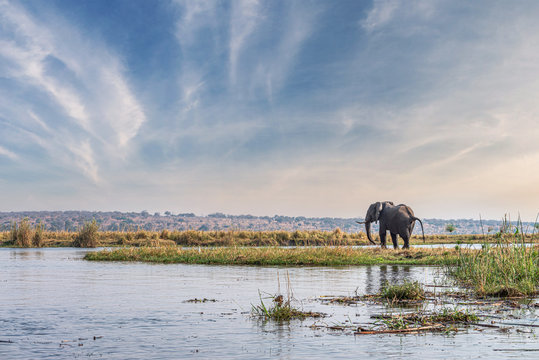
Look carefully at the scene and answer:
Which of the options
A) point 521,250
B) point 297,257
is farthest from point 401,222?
point 521,250

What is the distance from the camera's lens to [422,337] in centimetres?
873

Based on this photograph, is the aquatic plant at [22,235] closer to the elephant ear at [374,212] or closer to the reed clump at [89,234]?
the reed clump at [89,234]

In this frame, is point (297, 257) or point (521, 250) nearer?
point (521, 250)

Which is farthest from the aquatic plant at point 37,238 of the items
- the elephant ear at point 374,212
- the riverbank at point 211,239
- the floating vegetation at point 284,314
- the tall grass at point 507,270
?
the floating vegetation at point 284,314

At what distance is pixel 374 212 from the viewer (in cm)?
3725

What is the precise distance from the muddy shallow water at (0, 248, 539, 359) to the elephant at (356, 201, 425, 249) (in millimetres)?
17827

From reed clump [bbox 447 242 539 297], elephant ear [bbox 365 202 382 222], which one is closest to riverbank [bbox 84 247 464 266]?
elephant ear [bbox 365 202 382 222]

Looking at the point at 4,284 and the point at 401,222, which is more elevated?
the point at 401,222

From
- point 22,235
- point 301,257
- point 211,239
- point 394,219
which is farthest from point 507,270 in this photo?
point 22,235

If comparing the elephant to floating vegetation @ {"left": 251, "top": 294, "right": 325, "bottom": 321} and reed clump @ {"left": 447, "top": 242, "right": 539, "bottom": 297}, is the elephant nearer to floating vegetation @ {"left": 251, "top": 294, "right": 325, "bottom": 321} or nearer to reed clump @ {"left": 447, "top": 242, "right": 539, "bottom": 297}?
reed clump @ {"left": 447, "top": 242, "right": 539, "bottom": 297}

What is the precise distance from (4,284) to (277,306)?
1166cm

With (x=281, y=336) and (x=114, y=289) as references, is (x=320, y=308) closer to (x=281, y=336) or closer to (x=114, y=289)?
(x=281, y=336)

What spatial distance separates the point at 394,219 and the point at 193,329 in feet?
89.4

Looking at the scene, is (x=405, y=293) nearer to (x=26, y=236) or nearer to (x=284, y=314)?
(x=284, y=314)
